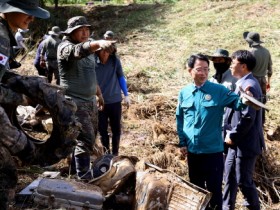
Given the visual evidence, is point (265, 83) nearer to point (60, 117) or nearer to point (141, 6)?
point (60, 117)

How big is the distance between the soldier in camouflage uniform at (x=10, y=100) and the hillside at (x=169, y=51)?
1572mm

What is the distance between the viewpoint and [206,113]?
352 cm

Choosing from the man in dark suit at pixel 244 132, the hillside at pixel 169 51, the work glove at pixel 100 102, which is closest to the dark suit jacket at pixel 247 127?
the man in dark suit at pixel 244 132

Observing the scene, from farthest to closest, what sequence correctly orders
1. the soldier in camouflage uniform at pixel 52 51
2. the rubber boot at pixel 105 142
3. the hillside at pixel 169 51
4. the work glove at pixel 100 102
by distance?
the soldier in camouflage uniform at pixel 52 51 < the hillside at pixel 169 51 < the rubber boot at pixel 105 142 < the work glove at pixel 100 102

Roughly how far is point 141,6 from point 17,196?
16198mm

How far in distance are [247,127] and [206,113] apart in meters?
0.47

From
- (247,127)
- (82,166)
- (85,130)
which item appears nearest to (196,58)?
(247,127)

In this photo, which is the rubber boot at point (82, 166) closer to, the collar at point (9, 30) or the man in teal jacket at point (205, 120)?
the man in teal jacket at point (205, 120)

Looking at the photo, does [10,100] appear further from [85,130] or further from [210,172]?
[210,172]

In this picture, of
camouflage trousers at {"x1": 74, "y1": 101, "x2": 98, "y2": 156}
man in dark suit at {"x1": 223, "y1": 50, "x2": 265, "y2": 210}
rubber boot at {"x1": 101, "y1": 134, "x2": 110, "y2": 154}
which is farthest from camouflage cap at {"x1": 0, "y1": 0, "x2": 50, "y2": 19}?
rubber boot at {"x1": 101, "y1": 134, "x2": 110, "y2": 154}

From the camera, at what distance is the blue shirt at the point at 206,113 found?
350 cm

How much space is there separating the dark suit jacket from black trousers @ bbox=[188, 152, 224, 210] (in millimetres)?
302

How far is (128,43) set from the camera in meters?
13.6

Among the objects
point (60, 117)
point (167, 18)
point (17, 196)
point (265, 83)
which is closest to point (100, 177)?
point (17, 196)
